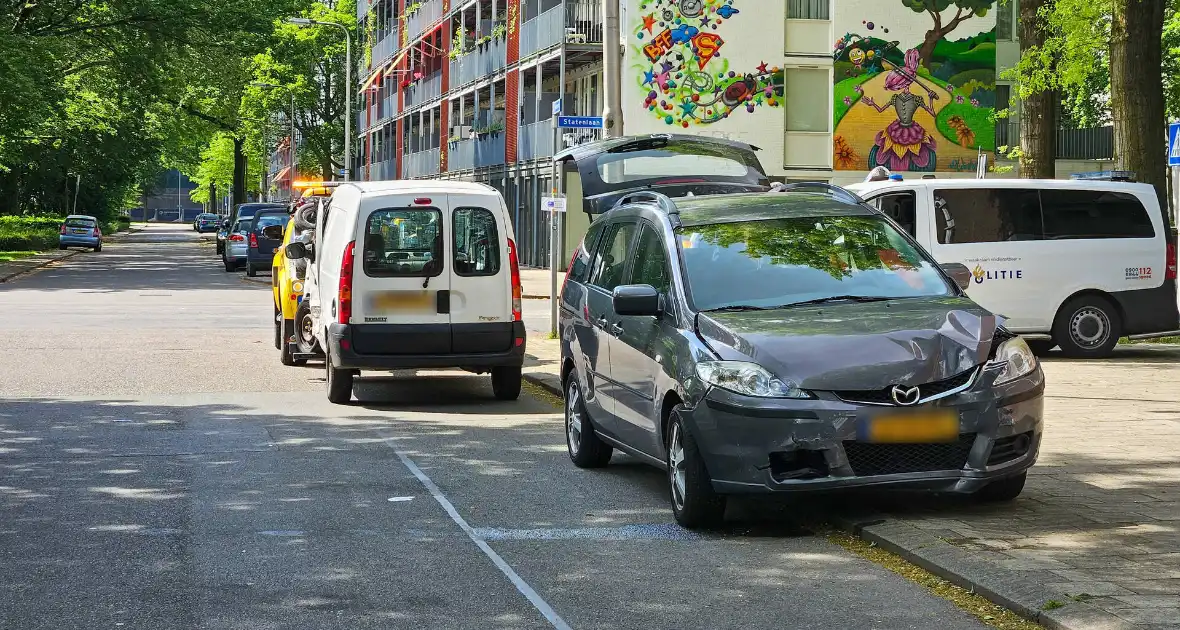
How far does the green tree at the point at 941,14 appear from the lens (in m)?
42.4

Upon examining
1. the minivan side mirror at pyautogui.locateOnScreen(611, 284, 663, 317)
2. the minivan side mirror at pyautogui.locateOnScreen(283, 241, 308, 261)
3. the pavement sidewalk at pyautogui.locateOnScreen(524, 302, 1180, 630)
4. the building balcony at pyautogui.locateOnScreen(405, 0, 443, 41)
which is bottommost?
the pavement sidewalk at pyautogui.locateOnScreen(524, 302, 1180, 630)

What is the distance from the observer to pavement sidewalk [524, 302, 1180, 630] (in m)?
6.10

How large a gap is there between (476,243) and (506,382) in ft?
4.07

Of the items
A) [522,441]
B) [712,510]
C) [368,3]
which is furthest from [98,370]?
[368,3]

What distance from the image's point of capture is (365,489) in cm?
923

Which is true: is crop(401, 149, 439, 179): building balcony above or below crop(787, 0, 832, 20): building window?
below

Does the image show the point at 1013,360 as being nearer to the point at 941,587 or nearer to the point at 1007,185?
the point at 941,587

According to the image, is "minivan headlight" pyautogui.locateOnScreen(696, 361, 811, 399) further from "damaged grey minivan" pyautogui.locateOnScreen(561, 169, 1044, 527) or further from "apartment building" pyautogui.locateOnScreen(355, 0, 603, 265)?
"apartment building" pyautogui.locateOnScreen(355, 0, 603, 265)

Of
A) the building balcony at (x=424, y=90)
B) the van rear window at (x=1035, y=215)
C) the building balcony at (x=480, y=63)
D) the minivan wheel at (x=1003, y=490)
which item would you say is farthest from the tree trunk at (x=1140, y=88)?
the building balcony at (x=424, y=90)

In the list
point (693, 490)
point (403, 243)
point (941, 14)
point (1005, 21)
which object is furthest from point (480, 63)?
point (693, 490)

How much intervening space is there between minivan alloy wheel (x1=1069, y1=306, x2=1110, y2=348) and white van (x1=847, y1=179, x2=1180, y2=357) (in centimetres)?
1

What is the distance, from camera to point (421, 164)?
216 feet

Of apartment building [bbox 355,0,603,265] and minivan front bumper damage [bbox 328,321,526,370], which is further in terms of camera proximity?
apartment building [bbox 355,0,603,265]

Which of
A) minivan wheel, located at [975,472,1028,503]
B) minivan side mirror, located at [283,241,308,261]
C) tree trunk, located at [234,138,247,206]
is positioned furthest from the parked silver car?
tree trunk, located at [234,138,247,206]
